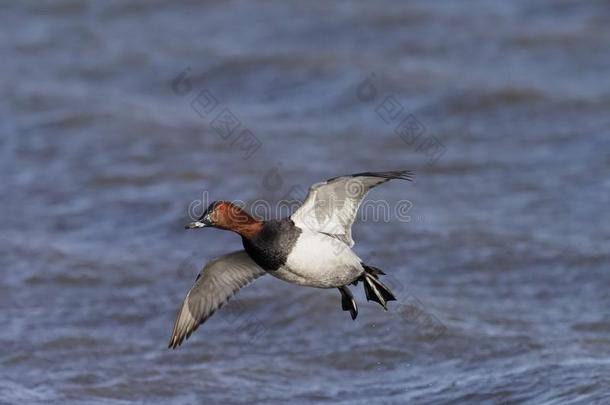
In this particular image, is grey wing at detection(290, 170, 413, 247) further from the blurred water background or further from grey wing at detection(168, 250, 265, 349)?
the blurred water background

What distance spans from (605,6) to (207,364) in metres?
10.0

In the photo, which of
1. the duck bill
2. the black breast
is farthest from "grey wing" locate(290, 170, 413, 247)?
the duck bill

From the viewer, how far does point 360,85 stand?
47.0 feet

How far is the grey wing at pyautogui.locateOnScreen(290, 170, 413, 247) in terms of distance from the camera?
20.7 ft

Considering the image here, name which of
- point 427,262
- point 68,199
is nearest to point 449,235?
point 427,262

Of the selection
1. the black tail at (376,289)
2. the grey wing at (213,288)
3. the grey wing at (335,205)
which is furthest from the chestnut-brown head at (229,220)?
the black tail at (376,289)

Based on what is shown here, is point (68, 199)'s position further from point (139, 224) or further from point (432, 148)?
point (432, 148)

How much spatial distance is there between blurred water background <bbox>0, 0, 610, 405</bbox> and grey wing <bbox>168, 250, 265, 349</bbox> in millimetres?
799

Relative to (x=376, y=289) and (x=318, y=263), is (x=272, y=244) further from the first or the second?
(x=376, y=289)

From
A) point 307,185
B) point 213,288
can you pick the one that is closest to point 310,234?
point 213,288

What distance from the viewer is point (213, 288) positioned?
705cm

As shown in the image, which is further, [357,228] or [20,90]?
[20,90]

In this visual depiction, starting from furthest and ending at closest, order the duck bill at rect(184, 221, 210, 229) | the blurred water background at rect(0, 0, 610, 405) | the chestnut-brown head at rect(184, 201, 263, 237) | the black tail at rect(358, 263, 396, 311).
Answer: the blurred water background at rect(0, 0, 610, 405) → the black tail at rect(358, 263, 396, 311) → the chestnut-brown head at rect(184, 201, 263, 237) → the duck bill at rect(184, 221, 210, 229)

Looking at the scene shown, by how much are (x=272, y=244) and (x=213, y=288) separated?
2.93ft
